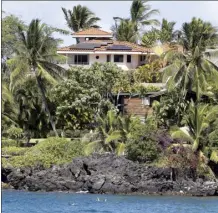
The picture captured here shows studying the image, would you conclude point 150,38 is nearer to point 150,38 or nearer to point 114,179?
point 150,38

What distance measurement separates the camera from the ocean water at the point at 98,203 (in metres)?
27.3

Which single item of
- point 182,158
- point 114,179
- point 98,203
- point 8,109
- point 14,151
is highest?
point 8,109

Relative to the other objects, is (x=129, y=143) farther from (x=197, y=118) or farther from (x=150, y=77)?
(x=150, y=77)

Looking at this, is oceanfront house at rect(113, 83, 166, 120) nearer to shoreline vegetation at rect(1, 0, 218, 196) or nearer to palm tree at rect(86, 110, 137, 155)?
shoreline vegetation at rect(1, 0, 218, 196)

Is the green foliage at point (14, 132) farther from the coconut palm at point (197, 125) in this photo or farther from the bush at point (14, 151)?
the coconut palm at point (197, 125)

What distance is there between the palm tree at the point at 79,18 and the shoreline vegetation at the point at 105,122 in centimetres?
1875

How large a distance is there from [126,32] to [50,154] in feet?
104

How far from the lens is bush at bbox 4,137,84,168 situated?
37.6m

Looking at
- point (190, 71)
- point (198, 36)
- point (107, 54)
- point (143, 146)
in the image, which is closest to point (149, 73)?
point (198, 36)

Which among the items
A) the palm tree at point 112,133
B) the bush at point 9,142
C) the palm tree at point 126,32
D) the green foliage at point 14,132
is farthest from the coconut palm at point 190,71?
the palm tree at point 126,32

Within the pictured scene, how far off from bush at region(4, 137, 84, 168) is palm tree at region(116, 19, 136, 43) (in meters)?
29.8

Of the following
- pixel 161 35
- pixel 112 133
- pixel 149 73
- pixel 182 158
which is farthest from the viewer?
pixel 161 35

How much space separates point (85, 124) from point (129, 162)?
10.0m

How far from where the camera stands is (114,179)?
1377 inches
